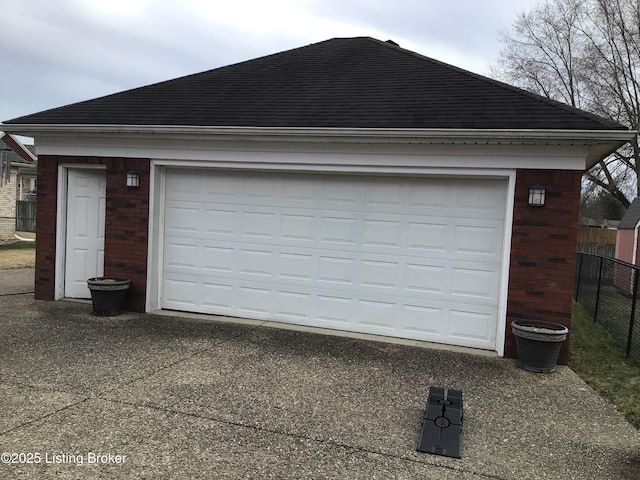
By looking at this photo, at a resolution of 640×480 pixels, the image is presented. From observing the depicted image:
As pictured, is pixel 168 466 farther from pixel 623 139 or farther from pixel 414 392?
pixel 623 139

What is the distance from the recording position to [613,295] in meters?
10.3

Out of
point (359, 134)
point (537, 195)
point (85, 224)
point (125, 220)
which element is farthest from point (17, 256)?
point (537, 195)

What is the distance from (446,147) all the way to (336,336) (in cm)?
289

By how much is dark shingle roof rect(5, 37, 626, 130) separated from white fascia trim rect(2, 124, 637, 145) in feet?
0.39

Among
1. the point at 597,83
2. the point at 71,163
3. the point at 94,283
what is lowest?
the point at 94,283

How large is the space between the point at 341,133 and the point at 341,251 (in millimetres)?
1657

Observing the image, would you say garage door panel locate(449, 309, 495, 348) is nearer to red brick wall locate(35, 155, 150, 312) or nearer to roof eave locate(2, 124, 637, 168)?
roof eave locate(2, 124, 637, 168)

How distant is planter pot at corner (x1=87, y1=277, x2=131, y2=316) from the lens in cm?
794

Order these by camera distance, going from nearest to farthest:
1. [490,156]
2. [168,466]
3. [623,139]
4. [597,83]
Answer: [168,466], [623,139], [490,156], [597,83]

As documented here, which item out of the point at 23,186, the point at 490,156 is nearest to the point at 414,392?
the point at 490,156

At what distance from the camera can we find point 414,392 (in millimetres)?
5344

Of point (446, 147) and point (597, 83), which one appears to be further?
point (597, 83)

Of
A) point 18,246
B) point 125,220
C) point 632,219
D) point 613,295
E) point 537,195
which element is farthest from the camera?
point 18,246

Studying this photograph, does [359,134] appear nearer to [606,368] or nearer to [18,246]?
[606,368]
